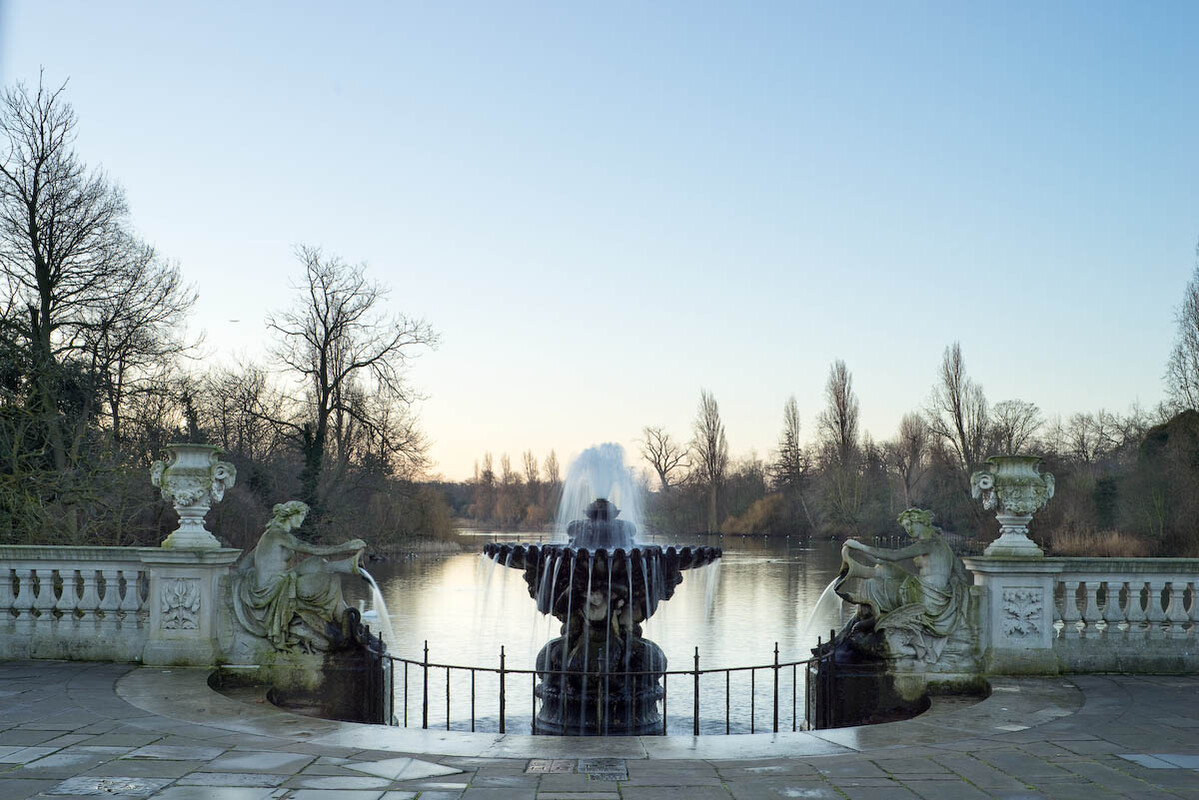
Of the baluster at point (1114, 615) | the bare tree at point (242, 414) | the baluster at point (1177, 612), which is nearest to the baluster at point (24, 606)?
the baluster at point (1114, 615)

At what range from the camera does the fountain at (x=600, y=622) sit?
31.1 feet

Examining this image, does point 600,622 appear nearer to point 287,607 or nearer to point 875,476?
point 287,607

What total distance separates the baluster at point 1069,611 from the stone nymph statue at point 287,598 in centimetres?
618

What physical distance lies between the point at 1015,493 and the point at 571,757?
16.4 ft

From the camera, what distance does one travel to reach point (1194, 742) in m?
6.09

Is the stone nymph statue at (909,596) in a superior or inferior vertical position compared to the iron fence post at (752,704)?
superior

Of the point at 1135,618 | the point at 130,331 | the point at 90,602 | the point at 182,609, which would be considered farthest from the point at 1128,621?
the point at 130,331

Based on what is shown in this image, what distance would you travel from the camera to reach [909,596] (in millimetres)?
8609

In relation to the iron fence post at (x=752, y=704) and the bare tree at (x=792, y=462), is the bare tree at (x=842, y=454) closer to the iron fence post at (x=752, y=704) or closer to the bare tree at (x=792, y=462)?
the bare tree at (x=792, y=462)

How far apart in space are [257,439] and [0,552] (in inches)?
1056

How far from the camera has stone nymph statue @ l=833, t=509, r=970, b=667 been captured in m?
8.50

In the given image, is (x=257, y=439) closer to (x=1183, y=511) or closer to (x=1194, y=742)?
(x=1183, y=511)

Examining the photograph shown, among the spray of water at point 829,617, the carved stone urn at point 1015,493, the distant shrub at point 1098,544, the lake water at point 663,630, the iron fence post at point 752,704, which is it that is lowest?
the lake water at point 663,630

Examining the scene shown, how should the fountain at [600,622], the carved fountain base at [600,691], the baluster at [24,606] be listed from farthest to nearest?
the carved fountain base at [600,691] → the fountain at [600,622] → the baluster at [24,606]
